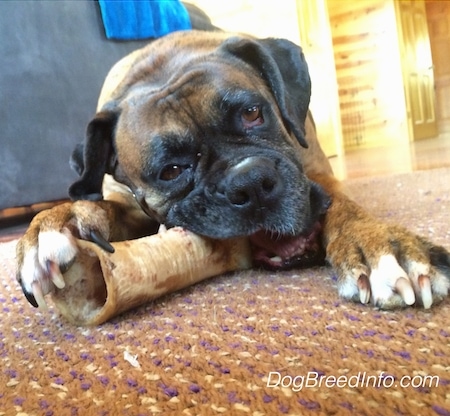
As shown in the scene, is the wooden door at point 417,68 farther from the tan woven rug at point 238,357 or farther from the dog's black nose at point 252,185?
the tan woven rug at point 238,357

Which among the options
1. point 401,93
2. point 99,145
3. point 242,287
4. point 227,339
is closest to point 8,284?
point 99,145

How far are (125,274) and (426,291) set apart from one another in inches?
22.4

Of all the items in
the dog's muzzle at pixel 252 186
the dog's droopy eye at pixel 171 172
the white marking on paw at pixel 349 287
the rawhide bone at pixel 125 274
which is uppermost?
the dog's droopy eye at pixel 171 172

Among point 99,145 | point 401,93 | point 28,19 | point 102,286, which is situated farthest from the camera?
point 401,93

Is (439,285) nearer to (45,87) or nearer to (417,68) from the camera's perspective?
(45,87)

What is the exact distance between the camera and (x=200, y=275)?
1.31 meters

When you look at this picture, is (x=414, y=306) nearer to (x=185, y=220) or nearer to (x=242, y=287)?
(x=242, y=287)

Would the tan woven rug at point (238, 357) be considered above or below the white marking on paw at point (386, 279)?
below

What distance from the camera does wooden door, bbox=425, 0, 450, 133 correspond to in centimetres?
995

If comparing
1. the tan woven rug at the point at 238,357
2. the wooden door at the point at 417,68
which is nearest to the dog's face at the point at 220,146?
the tan woven rug at the point at 238,357

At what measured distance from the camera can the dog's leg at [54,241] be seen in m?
1.07

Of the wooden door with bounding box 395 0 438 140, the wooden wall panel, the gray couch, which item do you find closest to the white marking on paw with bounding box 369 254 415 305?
the gray couch

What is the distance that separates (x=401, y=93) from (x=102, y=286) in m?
7.79

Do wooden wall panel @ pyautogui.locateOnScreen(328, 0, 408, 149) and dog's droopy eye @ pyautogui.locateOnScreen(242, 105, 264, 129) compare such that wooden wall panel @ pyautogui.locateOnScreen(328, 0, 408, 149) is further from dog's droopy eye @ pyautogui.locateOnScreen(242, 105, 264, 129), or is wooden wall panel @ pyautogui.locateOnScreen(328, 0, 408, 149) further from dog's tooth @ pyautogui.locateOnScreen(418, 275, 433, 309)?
dog's tooth @ pyautogui.locateOnScreen(418, 275, 433, 309)
